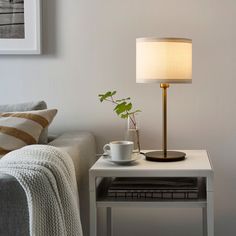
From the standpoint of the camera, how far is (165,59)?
193cm

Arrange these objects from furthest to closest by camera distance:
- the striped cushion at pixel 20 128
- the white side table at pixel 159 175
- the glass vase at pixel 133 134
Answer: the glass vase at pixel 133 134
the striped cushion at pixel 20 128
the white side table at pixel 159 175

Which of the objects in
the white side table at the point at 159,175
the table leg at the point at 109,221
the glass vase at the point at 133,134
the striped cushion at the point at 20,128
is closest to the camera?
the white side table at the point at 159,175

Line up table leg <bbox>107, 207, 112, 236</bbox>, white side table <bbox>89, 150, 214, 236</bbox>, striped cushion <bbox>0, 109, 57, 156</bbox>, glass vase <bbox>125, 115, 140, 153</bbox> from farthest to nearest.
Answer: table leg <bbox>107, 207, 112, 236</bbox>, glass vase <bbox>125, 115, 140, 153</bbox>, striped cushion <bbox>0, 109, 57, 156</bbox>, white side table <bbox>89, 150, 214, 236</bbox>

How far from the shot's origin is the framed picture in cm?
240

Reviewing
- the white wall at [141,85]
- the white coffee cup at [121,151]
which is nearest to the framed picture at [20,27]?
the white wall at [141,85]

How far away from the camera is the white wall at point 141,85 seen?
2346mm

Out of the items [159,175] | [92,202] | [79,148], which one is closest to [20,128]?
[79,148]

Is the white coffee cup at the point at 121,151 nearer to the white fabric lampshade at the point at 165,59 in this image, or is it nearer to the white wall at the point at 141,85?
the white fabric lampshade at the point at 165,59

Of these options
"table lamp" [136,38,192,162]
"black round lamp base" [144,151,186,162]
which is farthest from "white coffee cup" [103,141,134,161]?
"table lamp" [136,38,192,162]

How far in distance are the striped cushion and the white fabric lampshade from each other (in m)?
0.49

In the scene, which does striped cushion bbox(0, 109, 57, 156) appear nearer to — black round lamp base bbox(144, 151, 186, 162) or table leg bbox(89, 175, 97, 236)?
table leg bbox(89, 175, 97, 236)

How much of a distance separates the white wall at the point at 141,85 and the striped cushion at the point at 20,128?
41cm

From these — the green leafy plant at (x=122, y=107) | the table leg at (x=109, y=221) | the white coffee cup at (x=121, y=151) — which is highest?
the green leafy plant at (x=122, y=107)

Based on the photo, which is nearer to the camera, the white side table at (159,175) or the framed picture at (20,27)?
the white side table at (159,175)
